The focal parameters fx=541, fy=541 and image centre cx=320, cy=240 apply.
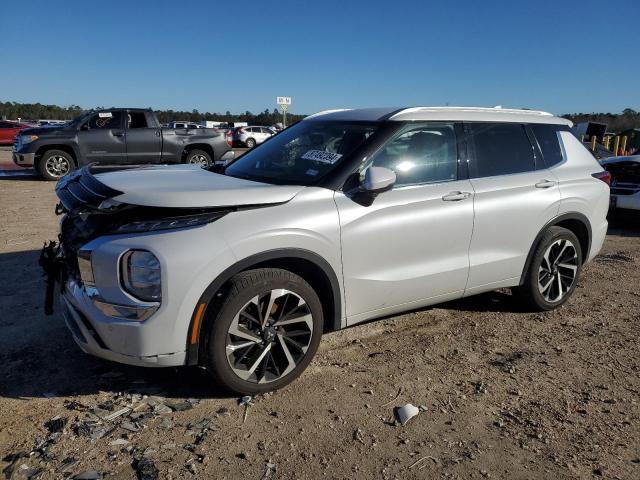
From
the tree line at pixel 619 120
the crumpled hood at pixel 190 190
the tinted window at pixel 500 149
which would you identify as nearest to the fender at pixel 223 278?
the crumpled hood at pixel 190 190

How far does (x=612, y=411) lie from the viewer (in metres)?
3.21

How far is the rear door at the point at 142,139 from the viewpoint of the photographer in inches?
536

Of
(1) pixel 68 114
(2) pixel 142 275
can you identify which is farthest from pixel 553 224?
(1) pixel 68 114

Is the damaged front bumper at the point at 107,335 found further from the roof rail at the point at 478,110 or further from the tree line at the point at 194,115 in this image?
the tree line at the point at 194,115

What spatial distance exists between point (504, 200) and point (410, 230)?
1.02m

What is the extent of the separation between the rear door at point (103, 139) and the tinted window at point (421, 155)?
36.5ft

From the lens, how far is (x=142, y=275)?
2.86m

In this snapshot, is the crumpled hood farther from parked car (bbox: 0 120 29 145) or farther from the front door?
parked car (bbox: 0 120 29 145)

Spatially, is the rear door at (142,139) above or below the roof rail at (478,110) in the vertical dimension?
below

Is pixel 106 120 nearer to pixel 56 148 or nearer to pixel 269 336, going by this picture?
pixel 56 148

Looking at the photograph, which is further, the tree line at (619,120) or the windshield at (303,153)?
the tree line at (619,120)

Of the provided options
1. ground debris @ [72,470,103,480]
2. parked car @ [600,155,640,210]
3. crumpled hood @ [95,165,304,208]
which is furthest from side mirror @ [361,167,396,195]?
parked car @ [600,155,640,210]

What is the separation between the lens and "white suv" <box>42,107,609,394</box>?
2.92 m

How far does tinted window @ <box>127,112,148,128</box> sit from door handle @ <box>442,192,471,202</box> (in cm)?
1153
